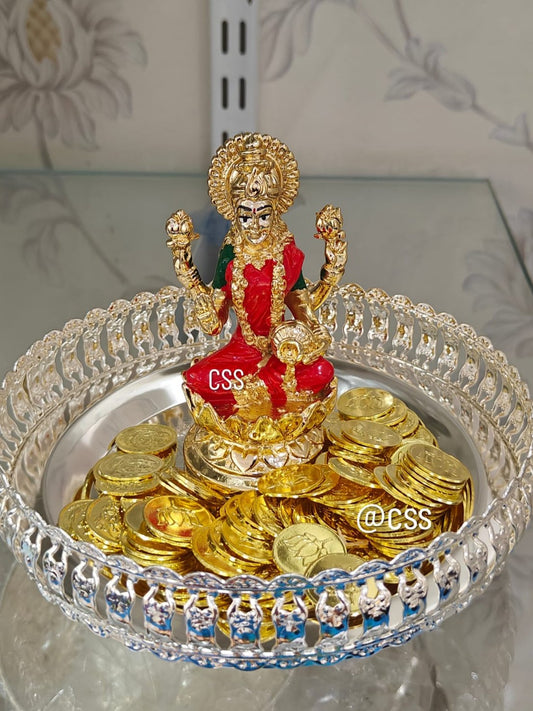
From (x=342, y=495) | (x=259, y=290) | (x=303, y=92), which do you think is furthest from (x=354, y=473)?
(x=303, y=92)

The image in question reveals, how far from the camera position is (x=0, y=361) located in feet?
3.85

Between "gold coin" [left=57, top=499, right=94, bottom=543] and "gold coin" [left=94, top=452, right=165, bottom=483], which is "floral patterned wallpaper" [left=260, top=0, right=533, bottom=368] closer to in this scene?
"gold coin" [left=94, top=452, right=165, bottom=483]

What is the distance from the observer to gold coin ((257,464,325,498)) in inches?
33.4

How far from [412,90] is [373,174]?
204mm

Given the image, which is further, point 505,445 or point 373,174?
point 373,174

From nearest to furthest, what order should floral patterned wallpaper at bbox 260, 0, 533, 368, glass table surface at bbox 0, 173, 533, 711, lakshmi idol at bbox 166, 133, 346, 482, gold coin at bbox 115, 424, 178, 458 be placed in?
glass table surface at bbox 0, 173, 533, 711 < lakshmi idol at bbox 166, 133, 346, 482 < gold coin at bbox 115, 424, 178, 458 < floral patterned wallpaper at bbox 260, 0, 533, 368

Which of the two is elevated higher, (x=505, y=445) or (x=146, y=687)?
(x=505, y=445)

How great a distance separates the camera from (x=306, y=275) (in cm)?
131

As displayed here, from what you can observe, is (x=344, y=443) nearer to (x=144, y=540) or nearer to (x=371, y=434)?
(x=371, y=434)

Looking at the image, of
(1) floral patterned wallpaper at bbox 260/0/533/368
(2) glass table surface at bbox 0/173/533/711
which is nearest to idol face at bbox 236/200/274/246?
(2) glass table surface at bbox 0/173/533/711

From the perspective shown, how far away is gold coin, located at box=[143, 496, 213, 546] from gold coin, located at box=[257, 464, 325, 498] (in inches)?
3.1

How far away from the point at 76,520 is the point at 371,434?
1.29 feet

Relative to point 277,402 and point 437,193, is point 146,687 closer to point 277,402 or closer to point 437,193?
point 277,402

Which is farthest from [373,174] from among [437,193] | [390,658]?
[390,658]
